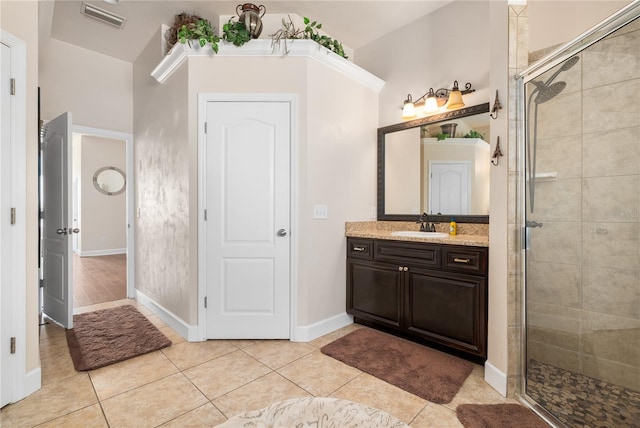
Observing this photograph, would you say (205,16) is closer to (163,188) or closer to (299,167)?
(163,188)

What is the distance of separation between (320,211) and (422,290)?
1109 millimetres

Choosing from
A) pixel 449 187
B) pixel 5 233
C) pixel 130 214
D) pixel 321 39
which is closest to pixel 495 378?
pixel 449 187

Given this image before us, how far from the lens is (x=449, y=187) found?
2.98m

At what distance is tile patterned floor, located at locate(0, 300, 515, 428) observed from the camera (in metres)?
1.78

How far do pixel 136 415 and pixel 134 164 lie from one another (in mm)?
3245

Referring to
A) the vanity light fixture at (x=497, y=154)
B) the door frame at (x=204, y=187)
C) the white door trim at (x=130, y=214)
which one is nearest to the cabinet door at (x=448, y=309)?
the vanity light fixture at (x=497, y=154)

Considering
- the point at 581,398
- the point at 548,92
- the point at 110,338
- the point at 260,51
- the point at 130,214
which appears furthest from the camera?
the point at 130,214

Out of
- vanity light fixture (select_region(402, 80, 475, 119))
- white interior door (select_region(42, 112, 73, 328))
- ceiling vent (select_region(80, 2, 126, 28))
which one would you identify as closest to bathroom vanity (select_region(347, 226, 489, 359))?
vanity light fixture (select_region(402, 80, 475, 119))

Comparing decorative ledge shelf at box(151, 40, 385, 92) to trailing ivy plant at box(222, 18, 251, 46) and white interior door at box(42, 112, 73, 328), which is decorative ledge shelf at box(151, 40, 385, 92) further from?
white interior door at box(42, 112, 73, 328)

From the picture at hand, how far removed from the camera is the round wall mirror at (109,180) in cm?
790

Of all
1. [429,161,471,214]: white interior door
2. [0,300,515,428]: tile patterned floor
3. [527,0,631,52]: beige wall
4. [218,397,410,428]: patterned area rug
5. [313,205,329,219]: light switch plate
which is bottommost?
[0,300,515,428]: tile patterned floor

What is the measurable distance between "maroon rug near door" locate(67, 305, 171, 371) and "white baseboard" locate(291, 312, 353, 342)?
1122 millimetres

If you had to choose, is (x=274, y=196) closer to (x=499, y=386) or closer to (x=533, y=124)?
(x=533, y=124)

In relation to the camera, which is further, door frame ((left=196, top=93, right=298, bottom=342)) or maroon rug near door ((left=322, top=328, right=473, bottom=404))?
door frame ((left=196, top=93, right=298, bottom=342))
